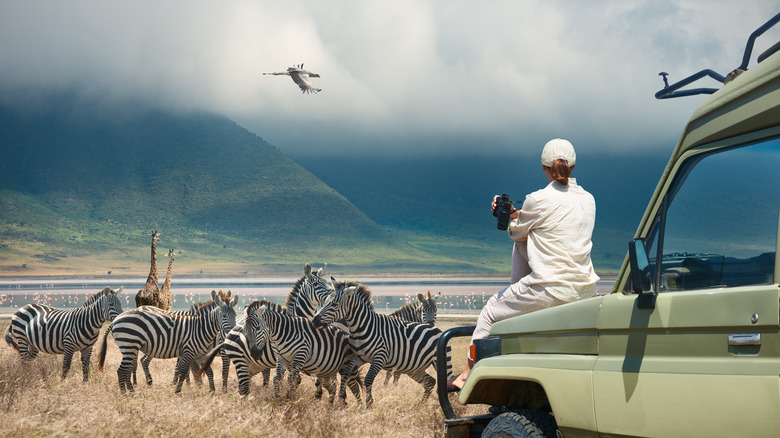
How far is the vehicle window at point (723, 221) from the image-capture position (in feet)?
14.3

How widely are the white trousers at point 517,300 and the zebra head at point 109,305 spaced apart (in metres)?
9.57

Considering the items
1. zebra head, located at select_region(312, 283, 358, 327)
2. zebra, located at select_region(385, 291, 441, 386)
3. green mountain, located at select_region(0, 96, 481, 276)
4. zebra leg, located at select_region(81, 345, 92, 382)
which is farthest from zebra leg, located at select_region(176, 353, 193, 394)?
green mountain, located at select_region(0, 96, 481, 276)

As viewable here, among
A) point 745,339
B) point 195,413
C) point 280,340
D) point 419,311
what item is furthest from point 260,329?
point 745,339

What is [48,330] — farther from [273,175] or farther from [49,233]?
[273,175]

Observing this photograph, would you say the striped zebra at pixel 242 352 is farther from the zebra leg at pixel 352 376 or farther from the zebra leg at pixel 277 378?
the zebra leg at pixel 352 376

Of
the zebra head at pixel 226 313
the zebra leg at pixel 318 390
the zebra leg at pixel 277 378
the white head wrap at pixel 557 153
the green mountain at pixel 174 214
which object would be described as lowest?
the zebra leg at pixel 318 390

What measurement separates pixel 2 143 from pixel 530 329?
208 meters

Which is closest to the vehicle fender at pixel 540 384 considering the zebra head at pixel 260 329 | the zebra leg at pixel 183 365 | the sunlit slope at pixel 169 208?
the zebra head at pixel 260 329

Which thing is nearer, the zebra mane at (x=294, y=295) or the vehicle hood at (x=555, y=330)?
the vehicle hood at (x=555, y=330)

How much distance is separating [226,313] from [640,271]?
31.4ft

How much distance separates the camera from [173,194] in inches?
6831

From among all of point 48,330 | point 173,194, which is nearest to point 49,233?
point 173,194

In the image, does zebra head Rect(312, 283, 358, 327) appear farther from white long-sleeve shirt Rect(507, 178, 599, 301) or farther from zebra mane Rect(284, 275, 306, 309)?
white long-sleeve shirt Rect(507, 178, 599, 301)

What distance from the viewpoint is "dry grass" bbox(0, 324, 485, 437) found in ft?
28.8
